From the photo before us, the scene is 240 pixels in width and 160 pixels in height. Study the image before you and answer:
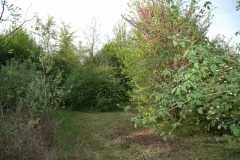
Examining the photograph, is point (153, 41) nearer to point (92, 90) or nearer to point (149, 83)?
point (149, 83)

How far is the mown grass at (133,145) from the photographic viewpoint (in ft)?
16.6

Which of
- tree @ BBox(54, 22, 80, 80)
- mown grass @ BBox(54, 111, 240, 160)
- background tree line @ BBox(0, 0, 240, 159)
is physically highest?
tree @ BBox(54, 22, 80, 80)

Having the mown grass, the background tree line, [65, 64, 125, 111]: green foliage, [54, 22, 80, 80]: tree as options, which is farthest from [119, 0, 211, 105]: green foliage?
[54, 22, 80, 80]: tree

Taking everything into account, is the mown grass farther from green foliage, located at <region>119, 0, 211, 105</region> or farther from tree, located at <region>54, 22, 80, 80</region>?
tree, located at <region>54, 22, 80, 80</region>

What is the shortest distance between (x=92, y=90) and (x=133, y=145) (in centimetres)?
677

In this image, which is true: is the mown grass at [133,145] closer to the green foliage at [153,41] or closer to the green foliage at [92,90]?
the green foliage at [153,41]

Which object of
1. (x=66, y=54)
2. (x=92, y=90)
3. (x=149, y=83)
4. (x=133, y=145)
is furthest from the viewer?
(x=66, y=54)

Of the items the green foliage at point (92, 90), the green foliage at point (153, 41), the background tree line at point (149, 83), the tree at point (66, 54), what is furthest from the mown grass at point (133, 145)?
the tree at point (66, 54)

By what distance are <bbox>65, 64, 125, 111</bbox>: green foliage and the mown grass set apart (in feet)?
13.9

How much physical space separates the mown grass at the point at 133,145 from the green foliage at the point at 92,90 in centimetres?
425

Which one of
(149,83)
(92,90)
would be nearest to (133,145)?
(149,83)

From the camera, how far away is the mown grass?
16.6 feet

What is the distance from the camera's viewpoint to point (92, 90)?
12.4 meters

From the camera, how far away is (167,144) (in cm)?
584
